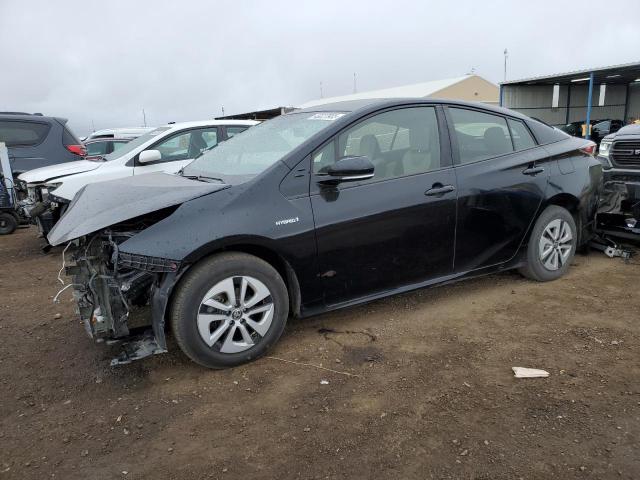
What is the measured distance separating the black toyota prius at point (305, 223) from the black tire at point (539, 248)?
0.02 metres

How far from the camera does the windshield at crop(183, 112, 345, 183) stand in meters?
3.40

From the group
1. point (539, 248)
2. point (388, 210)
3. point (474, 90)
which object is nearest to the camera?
point (388, 210)

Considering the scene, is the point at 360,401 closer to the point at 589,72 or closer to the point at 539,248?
the point at 539,248

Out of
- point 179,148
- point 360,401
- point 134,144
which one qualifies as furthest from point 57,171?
point 360,401

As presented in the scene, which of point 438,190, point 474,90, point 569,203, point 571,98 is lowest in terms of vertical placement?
point 569,203

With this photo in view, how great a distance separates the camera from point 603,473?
213 centimetres

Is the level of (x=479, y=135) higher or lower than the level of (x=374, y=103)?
lower

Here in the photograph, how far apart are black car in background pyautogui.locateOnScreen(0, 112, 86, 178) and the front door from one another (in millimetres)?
7087

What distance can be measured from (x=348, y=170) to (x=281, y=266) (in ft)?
2.53

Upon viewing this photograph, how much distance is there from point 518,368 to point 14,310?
4.13 m

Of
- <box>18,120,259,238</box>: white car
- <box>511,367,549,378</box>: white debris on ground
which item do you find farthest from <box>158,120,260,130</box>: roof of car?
<box>511,367,549,378</box>: white debris on ground

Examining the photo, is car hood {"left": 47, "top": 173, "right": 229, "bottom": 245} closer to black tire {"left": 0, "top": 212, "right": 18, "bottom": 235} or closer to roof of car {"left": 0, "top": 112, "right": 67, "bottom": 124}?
black tire {"left": 0, "top": 212, "right": 18, "bottom": 235}

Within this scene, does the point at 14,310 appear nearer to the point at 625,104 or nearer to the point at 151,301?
the point at 151,301

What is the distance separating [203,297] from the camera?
9.54 ft
